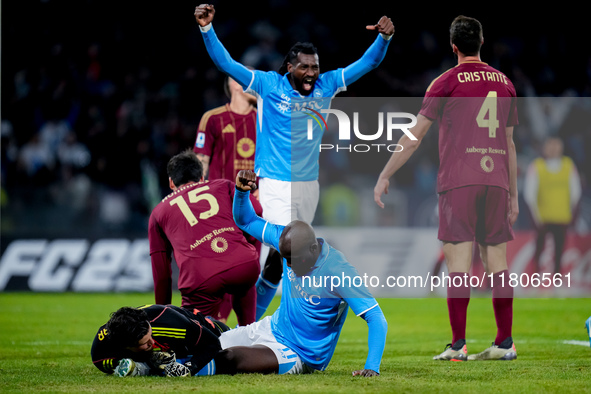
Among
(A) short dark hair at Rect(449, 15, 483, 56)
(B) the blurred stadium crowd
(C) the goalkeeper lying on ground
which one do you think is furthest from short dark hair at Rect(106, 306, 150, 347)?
(B) the blurred stadium crowd

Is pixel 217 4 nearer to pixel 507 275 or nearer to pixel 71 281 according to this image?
pixel 71 281

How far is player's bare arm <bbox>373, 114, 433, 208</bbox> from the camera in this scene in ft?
19.9

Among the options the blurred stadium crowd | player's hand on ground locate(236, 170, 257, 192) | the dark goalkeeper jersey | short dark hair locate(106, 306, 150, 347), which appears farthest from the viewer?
the blurred stadium crowd

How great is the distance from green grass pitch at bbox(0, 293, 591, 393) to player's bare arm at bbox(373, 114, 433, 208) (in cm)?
129

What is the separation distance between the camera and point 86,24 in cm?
1650

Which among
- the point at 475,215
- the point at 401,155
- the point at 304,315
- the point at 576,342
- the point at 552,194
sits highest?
the point at 401,155

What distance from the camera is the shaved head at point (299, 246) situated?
16.4ft

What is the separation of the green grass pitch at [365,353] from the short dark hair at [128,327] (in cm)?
25

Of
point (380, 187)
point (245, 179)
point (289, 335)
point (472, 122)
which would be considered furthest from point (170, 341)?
point (472, 122)

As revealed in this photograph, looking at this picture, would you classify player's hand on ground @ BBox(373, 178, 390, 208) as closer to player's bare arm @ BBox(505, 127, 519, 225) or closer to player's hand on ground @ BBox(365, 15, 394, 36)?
player's bare arm @ BBox(505, 127, 519, 225)

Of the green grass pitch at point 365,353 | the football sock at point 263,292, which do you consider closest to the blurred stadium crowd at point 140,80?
the green grass pitch at point 365,353

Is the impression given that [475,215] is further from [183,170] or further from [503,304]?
[183,170]

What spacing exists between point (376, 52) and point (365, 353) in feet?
8.25

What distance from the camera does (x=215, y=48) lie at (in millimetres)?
6371
